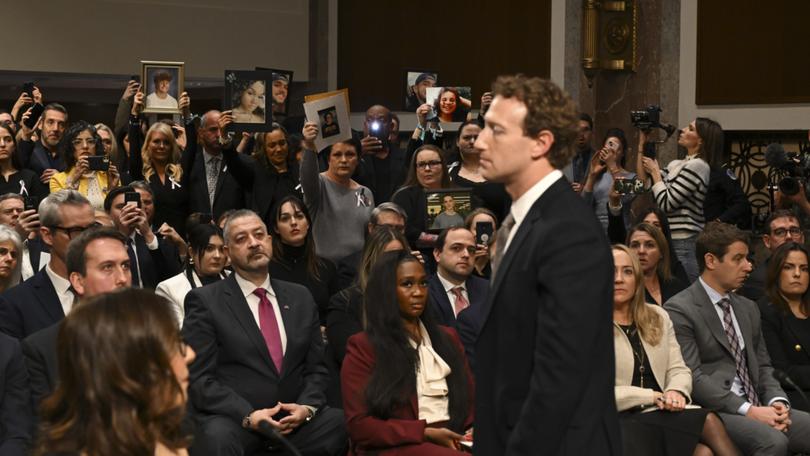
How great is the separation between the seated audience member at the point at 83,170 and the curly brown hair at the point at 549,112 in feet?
14.2

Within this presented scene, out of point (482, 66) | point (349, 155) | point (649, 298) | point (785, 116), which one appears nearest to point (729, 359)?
point (649, 298)

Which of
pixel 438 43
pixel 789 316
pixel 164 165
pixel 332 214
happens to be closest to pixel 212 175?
pixel 164 165

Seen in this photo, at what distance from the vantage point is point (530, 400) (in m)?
2.48

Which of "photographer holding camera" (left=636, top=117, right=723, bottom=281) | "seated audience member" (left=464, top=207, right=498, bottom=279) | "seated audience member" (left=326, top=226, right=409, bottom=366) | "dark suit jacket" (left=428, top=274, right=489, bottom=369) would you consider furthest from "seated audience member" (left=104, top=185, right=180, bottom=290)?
"photographer holding camera" (left=636, top=117, right=723, bottom=281)

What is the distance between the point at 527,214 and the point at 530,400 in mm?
395

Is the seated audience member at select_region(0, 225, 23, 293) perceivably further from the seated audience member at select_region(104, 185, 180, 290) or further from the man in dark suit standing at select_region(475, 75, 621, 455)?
the man in dark suit standing at select_region(475, 75, 621, 455)

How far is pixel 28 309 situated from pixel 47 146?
3.34m

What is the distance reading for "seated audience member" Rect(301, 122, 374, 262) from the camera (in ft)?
21.6

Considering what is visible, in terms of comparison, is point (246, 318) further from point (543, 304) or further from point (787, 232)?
point (787, 232)

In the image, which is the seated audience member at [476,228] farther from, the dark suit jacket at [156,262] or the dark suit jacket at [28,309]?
the dark suit jacket at [28,309]

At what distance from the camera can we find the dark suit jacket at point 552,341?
2.46 m

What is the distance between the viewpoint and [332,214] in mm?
6668

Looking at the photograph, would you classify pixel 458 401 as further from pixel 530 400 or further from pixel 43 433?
pixel 43 433

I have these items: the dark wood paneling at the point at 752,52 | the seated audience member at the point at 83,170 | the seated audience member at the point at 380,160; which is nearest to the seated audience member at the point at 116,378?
the seated audience member at the point at 83,170
